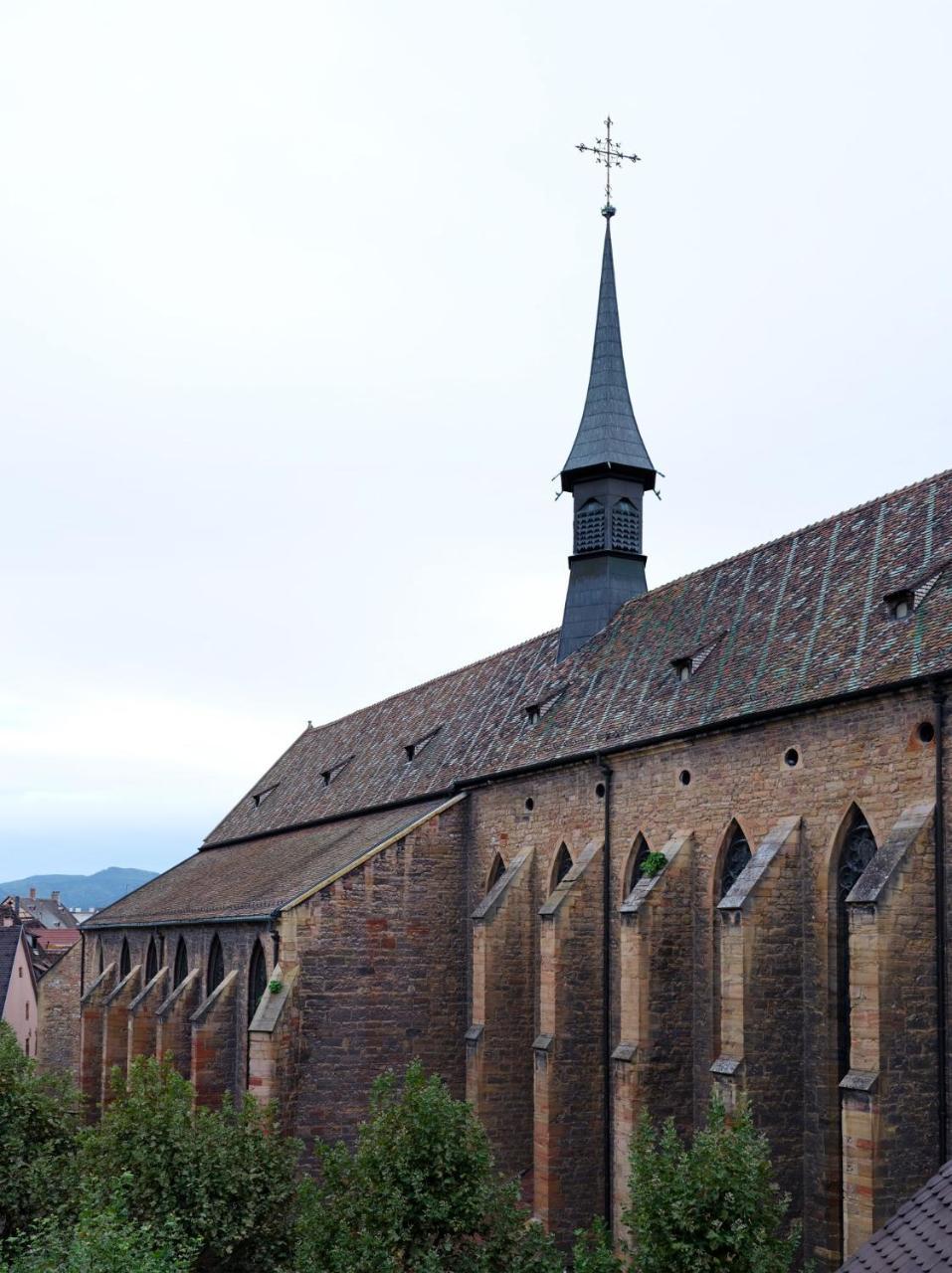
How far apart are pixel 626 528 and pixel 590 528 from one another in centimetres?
87

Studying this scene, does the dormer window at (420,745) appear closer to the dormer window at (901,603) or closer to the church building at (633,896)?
the church building at (633,896)

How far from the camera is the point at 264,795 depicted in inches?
2026

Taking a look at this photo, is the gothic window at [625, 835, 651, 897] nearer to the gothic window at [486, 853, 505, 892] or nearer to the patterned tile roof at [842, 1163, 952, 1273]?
the gothic window at [486, 853, 505, 892]

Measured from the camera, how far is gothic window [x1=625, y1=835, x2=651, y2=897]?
85.7 feet

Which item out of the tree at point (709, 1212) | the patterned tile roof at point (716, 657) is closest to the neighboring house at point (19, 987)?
the patterned tile roof at point (716, 657)

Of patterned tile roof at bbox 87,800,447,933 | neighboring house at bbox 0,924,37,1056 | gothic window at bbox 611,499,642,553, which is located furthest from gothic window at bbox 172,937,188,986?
neighboring house at bbox 0,924,37,1056

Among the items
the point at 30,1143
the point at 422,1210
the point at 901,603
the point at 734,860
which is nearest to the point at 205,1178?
the point at 422,1210

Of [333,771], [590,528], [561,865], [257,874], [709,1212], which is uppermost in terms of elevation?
[590,528]

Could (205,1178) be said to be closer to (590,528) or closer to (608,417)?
(590,528)

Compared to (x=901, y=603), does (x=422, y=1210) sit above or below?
below

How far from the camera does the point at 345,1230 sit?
1820 centimetres

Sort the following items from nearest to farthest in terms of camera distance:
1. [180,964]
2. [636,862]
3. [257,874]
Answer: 1. [636,862]
2. [257,874]
3. [180,964]

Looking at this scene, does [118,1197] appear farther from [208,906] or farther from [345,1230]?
[208,906]

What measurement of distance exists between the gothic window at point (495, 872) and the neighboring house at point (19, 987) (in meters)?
29.0
